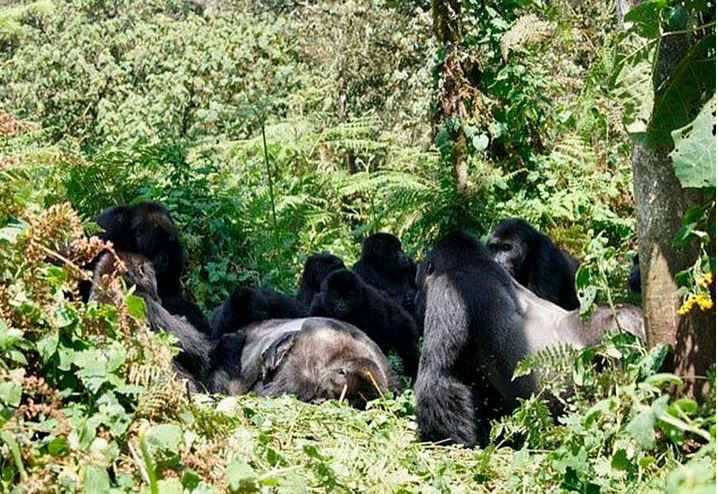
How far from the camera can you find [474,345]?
5422 millimetres

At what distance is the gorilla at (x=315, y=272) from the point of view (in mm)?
8219

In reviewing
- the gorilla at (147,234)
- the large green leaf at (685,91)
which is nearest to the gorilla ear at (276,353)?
the gorilla at (147,234)

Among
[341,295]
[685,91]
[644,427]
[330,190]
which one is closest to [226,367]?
[341,295]

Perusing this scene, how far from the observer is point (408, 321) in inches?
304

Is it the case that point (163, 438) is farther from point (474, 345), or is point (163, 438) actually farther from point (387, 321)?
point (387, 321)

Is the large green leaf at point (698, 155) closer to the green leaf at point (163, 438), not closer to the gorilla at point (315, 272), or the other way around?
the green leaf at point (163, 438)

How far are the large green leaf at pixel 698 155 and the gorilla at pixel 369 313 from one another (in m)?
4.52

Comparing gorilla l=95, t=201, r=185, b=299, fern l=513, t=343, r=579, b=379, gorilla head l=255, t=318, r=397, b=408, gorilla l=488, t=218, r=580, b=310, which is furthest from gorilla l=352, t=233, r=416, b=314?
fern l=513, t=343, r=579, b=379

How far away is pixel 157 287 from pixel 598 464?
350 centimetres

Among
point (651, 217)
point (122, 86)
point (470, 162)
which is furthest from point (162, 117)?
point (651, 217)

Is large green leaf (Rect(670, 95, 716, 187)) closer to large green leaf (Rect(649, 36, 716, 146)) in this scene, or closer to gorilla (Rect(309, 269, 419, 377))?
large green leaf (Rect(649, 36, 716, 146))

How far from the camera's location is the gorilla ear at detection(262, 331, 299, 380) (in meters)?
6.53

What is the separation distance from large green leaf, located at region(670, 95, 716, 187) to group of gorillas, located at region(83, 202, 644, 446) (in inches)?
36.2

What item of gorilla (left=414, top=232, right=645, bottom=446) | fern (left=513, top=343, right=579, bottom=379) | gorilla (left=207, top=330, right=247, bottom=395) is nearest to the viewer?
fern (left=513, top=343, right=579, bottom=379)
